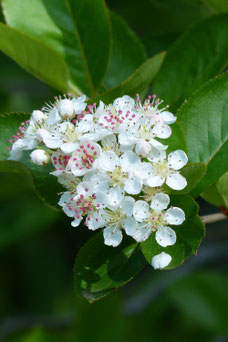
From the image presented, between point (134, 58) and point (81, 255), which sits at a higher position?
point (134, 58)

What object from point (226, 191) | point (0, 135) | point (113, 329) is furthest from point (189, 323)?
point (0, 135)

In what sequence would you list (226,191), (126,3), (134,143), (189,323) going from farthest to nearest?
(189,323)
(126,3)
(226,191)
(134,143)

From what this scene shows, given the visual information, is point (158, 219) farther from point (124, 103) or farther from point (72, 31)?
point (72, 31)

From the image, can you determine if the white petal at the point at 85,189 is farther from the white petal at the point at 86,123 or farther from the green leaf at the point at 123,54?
the green leaf at the point at 123,54

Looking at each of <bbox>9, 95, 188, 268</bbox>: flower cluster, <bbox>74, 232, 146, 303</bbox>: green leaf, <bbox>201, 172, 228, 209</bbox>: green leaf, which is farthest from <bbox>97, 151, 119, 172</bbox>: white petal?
<bbox>201, 172, 228, 209</bbox>: green leaf

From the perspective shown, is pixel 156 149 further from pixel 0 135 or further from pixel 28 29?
pixel 28 29

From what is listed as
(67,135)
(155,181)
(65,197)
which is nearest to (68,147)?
(67,135)

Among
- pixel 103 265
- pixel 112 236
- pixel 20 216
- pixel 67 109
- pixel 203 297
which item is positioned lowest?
pixel 203 297
